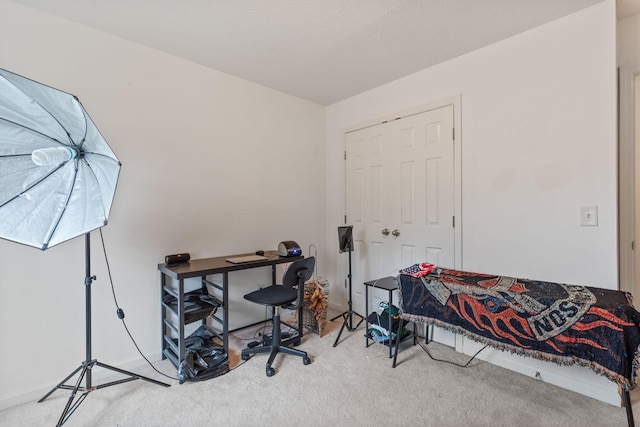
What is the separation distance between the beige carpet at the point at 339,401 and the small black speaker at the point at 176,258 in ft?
2.62

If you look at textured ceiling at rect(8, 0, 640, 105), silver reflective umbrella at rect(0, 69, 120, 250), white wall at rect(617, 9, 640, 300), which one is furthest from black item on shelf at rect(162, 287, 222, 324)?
white wall at rect(617, 9, 640, 300)

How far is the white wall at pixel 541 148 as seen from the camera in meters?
1.90

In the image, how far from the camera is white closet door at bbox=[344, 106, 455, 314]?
268 cm

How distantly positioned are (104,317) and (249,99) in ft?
7.40

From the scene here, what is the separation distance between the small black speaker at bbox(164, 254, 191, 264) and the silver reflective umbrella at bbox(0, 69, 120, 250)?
73 cm

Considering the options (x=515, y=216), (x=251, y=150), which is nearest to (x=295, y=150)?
(x=251, y=150)

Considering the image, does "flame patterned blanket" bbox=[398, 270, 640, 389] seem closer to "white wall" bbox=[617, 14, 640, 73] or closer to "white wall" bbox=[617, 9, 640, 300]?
"white wall" bbox=[617, 9, 640, 300]

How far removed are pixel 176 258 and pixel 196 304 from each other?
1.30 feet

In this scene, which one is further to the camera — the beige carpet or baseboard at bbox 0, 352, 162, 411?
baseboard at bbox 0, 352, 162, 411

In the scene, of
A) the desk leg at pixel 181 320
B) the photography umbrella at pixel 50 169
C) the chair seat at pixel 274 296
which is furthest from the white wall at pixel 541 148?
the photography umbrella at pixel 50 169

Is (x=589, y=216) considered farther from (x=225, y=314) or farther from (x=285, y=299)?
(x=225, y=314)

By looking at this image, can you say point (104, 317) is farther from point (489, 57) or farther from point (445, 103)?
point (489, 57)

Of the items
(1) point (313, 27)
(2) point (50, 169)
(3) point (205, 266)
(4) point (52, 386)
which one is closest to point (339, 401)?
(3) point (205, 266)

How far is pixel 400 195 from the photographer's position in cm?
301
